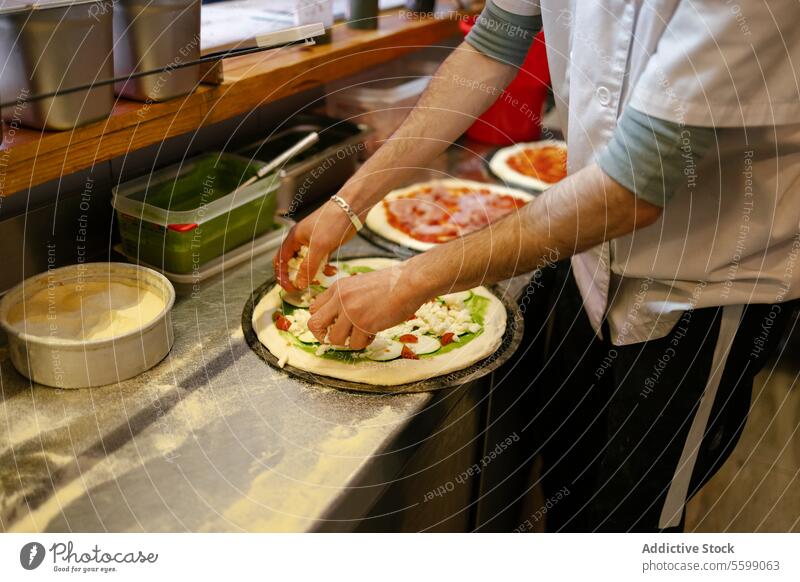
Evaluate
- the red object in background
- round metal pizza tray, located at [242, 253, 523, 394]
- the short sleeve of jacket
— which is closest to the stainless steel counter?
round metal pizza tray, located at [242, 253, 523, 394]

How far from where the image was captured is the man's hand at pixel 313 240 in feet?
3.53

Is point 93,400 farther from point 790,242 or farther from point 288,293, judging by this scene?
point 790,242

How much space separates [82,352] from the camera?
89cm

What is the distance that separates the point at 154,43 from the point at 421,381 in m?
0.58

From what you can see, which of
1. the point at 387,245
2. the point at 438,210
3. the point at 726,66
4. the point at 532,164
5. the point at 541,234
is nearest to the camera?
the point at 726,66

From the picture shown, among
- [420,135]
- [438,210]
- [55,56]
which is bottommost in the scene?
[438,210]

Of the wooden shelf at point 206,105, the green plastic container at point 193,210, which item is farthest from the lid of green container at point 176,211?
the wooden shelf at point 206,105

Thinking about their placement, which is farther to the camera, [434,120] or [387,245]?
[387,245]

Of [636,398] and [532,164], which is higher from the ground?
[532,164]

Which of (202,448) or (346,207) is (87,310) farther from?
(346,207)

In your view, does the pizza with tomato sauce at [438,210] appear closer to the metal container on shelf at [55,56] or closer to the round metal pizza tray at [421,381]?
the round metal pizza tray at [421,381]

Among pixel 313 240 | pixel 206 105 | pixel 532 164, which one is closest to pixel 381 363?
pixel 313 240

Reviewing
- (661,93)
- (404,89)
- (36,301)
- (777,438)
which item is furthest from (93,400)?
(777,438)

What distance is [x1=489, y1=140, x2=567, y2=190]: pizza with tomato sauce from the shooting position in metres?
1.66
